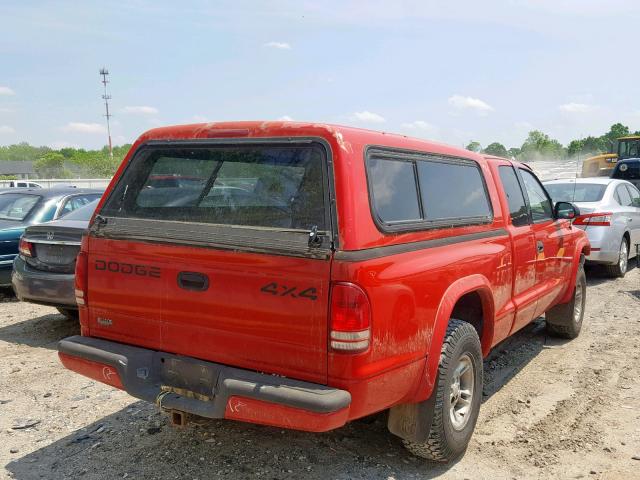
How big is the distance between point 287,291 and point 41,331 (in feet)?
15.5

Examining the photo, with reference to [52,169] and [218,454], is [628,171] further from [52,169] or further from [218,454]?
[52,169]

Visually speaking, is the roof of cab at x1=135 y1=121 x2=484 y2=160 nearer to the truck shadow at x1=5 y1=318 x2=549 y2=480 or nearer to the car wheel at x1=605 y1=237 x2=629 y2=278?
the truck shadow at x1=5 y1=318 x2=549 y2=480

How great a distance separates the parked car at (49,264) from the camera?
228 inches

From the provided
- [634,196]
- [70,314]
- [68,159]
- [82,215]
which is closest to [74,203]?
[82,215]

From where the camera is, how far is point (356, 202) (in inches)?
111

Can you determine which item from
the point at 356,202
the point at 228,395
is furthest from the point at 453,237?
the point at 228,395

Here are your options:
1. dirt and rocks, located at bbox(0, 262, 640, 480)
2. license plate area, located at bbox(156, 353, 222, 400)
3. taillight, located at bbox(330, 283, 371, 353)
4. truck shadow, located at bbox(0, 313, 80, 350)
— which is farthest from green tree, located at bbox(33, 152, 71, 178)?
taillight, located at bbox(330, 283, 371, 353)

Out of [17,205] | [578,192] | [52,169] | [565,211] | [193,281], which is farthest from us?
[52,169]

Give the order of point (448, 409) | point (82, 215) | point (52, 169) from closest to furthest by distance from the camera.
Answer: point (448, 409) < point (82, 215) < point (52, 169)

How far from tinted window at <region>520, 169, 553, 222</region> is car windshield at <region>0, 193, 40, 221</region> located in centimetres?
637

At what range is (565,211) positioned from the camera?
5473mm

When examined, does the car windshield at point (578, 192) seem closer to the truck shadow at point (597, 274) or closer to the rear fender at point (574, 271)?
the truck shadow at point (597, 274)

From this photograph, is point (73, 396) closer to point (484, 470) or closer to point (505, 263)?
point (484, 470)

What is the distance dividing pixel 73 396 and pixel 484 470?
310 cm
